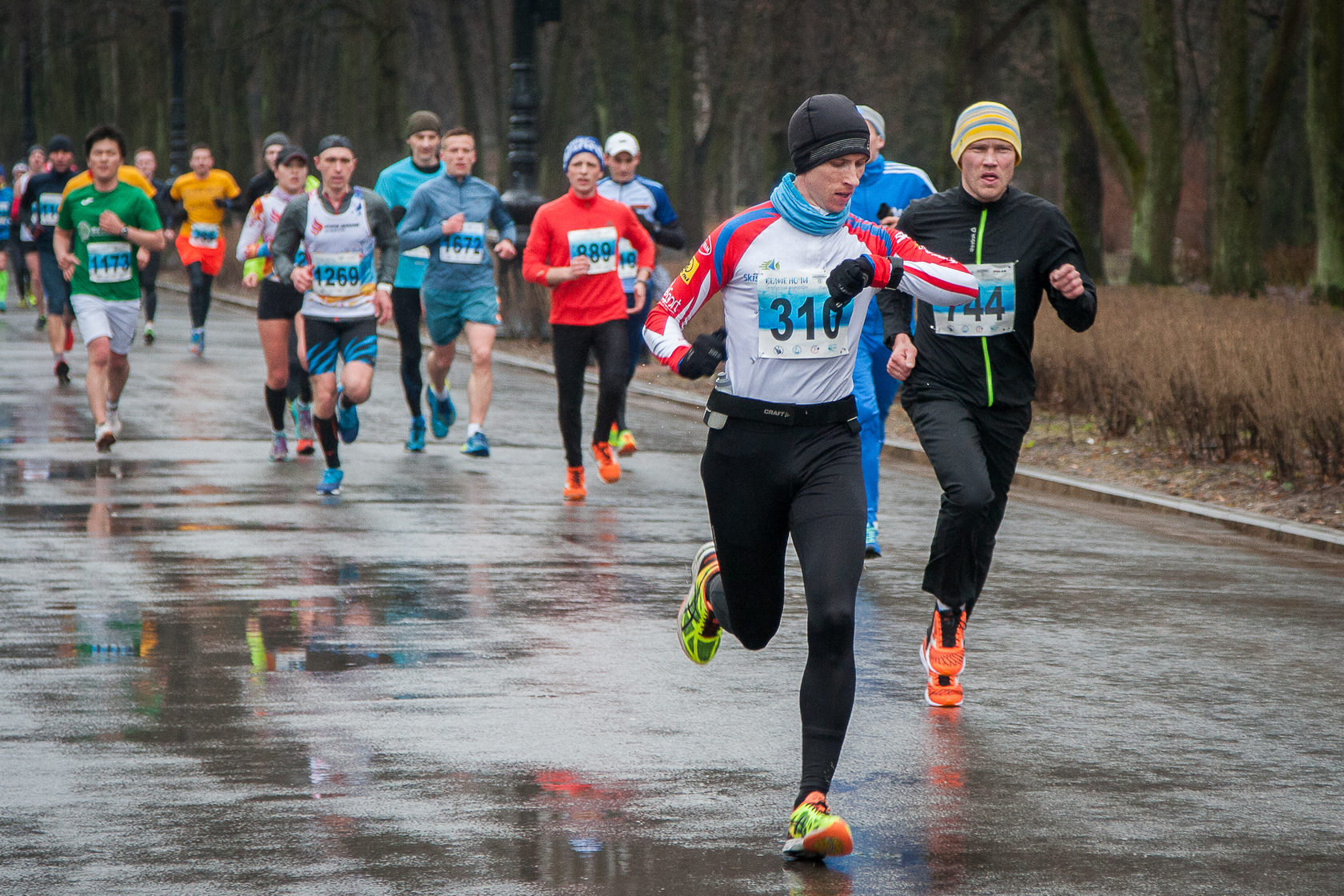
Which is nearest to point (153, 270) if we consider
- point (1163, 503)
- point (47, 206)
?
point (47, 206)

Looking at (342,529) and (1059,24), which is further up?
(1059,24)

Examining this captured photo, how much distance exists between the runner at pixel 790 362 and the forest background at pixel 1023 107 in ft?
22.8

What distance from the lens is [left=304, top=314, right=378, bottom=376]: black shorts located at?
466 inches

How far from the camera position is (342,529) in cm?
1058

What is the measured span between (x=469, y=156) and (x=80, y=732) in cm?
777

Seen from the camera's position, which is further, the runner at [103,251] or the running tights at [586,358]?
the runner at [103,251]

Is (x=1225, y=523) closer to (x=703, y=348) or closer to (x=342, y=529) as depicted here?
(x=342, y=529)

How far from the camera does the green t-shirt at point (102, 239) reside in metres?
13.3

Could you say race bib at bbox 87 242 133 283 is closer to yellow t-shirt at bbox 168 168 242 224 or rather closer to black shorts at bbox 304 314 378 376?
black shorts at bbox 304 314 378 376

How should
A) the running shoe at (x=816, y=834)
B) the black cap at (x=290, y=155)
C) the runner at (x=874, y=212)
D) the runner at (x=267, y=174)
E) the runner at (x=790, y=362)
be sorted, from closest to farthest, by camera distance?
the running shoe at (x=816, y=834) → the runner at (x=790, y=362) → the runner at (x=874, y=212) → the black cap at (x=290, y=155) → the runner at (x=267, y=174)

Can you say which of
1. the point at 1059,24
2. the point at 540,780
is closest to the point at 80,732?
the point at 540,780

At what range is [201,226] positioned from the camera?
21.1 metres

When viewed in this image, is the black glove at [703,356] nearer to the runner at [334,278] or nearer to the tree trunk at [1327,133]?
the runner at [334,278]

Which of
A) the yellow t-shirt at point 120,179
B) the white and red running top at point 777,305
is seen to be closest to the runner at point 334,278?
the yellow t-shirt at point 120,179
